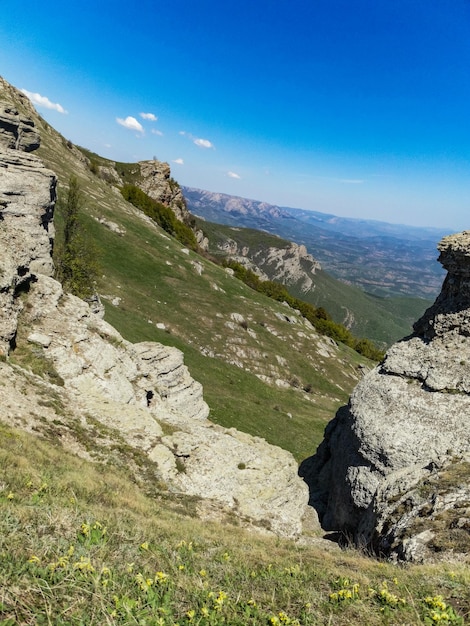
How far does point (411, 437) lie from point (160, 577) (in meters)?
22.1

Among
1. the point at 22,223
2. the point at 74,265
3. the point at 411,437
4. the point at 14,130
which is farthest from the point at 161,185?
the point at 411,437

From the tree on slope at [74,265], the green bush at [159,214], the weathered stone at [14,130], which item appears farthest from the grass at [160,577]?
the green bush at [159,214]

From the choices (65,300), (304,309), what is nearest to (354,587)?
(65,300)

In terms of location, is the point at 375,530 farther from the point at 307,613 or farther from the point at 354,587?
the point at 307,613

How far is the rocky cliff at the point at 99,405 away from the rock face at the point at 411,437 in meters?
4.49

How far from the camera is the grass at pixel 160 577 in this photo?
7.46 metres

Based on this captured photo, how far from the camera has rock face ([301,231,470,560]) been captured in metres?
19.7

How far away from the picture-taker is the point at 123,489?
60.4ft

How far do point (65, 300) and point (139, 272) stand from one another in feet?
190

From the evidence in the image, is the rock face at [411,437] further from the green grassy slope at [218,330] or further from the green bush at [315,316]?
the green bush at [315,316]

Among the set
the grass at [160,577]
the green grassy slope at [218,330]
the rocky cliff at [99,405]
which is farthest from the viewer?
the green grassy slope at [218,330]

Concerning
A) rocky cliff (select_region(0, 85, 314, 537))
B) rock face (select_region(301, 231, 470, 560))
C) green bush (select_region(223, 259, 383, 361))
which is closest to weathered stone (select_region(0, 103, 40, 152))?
rocky cliff (select_region(0, 85, 314, 537))

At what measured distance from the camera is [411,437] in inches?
1001

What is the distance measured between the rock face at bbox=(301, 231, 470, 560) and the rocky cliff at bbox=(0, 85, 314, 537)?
14.7 feet
